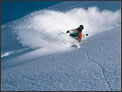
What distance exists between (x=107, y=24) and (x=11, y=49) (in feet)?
7.17

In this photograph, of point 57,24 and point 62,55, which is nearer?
point 62,55

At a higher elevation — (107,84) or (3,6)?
(3,6)

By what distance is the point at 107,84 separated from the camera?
2986mm

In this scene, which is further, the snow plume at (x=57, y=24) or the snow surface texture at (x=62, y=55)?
the snow plume at (x=57, y=24)

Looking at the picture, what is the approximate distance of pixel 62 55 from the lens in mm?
4172

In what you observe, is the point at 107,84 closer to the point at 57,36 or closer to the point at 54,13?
the point at 57,36

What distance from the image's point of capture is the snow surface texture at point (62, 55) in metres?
3.21

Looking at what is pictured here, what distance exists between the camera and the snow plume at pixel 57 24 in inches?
192

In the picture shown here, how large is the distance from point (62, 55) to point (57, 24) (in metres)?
1.61

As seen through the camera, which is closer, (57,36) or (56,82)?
(56,82)

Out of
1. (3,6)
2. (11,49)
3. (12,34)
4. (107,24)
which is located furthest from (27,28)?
(3,6)

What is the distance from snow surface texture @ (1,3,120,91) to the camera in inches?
126

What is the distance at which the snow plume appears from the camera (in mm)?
4875

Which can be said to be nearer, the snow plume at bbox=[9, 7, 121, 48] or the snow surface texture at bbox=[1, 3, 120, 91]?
the snow surface texture at bbox=[1, 3, 120, 91]
